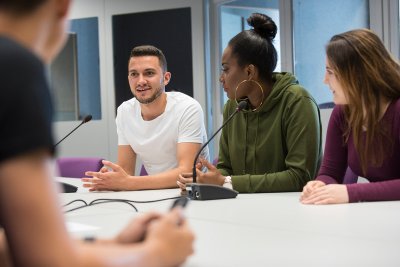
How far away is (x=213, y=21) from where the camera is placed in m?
4.76

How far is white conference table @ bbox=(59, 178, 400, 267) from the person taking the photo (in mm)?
985

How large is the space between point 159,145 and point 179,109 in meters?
0.24

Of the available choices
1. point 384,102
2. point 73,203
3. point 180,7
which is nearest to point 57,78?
point 180,7

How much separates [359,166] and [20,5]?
1.74 metres

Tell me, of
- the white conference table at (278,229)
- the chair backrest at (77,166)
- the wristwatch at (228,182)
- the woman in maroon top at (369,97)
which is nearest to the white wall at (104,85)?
the chair backrest at (77,166)

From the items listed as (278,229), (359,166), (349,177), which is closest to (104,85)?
(349,177)

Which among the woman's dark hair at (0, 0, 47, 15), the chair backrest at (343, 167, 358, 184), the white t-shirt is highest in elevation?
the woman's dark hair at (0, 0, 47, 15)

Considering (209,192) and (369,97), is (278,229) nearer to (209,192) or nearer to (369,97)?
(209,192)

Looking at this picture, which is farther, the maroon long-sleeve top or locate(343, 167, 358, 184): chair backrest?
locate(343, 167, 358, 184): chair backrest

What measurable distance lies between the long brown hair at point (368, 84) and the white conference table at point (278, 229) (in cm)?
28

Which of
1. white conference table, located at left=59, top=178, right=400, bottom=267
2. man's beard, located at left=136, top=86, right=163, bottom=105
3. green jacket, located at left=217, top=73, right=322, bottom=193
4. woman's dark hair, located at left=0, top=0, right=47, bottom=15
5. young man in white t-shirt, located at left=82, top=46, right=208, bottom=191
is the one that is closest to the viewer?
Answer: woman's dark hair, located at left=0, top=0, right=47, bottom=15

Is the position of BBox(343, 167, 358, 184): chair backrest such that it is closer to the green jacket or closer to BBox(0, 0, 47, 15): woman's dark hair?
the green jacket

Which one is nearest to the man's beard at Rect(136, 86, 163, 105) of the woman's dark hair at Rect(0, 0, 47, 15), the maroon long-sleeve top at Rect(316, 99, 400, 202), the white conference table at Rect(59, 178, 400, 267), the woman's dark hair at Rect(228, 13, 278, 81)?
the woman's dark hair at Rect(228, 13, 278, 81)

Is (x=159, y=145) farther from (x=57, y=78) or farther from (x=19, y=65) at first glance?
(x=57, y=78)
